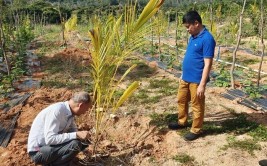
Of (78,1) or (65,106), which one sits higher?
(78,1)

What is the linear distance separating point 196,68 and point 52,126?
1.88 meters

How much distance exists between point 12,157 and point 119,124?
63.8 inches

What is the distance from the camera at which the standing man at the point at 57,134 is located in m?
3.14

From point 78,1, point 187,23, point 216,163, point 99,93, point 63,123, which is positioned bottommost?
point 216,163

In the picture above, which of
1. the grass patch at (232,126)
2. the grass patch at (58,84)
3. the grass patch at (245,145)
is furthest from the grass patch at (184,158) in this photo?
the grass patch at (58,84)

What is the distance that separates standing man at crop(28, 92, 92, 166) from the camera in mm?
3145

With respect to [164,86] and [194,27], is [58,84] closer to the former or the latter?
[164,86]

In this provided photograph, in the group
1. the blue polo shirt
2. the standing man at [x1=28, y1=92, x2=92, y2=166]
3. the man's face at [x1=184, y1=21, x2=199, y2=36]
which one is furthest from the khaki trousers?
the standing man at [x1=28, y1=92, x2=92, y2=166]

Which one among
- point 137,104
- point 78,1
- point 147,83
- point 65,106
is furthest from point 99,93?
point 78,1

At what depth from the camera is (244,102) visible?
539cm

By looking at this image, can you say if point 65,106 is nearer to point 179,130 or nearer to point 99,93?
point 99,93

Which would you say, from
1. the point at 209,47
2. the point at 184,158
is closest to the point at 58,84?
the point at 184,158

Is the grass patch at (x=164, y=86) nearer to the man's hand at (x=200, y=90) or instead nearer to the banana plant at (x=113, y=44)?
the man's hand at (x=200, y=90)

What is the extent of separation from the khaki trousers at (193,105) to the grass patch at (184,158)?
42 cm
